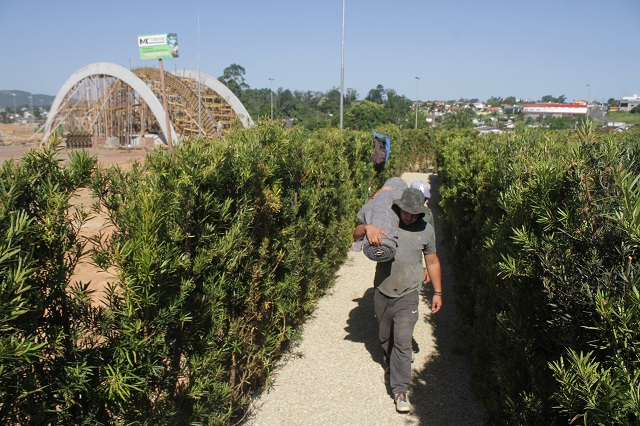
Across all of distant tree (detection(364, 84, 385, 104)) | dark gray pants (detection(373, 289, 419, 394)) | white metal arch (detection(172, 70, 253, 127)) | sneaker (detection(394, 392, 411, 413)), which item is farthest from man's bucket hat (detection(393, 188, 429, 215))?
distant tree (detection(364, 84, 385, 104))

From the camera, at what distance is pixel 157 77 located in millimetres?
37469

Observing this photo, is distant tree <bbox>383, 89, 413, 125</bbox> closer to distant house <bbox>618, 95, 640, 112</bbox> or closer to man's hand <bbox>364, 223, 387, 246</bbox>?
man's hand <bbox>364, 223, 387, 246</bbox>

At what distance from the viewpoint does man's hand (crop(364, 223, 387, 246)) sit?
3982 mm

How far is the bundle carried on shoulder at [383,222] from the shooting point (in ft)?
13.2

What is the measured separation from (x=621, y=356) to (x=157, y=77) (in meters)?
40.2

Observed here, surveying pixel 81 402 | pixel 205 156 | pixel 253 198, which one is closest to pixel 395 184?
pixel 253 198

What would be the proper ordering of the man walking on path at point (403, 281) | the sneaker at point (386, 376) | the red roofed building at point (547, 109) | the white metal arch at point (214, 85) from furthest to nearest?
the red roofed building at point (547, 109) → the white metal arch at point (214, 85) → the sneaker at point (386, 376) → the man walking on path at point (403, 281)

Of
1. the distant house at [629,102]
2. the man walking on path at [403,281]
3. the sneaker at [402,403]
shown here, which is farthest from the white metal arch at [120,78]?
the distant house at [629,102]

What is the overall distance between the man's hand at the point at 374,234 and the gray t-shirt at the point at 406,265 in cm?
29

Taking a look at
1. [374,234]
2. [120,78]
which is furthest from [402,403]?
[120,78]

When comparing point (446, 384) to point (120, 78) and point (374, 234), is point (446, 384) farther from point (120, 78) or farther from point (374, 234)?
point (120, 78)

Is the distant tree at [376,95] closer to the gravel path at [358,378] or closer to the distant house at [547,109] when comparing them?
the distant house at [547,109]

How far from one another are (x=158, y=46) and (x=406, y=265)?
26.3m

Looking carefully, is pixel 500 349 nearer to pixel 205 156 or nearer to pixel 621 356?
pixel 621 356
